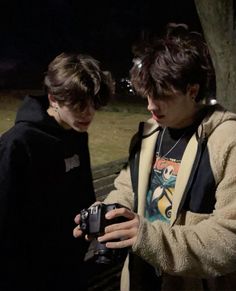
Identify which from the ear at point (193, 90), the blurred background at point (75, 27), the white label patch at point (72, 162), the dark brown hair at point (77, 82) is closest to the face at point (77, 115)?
the dark brown hair at point (77, 82)

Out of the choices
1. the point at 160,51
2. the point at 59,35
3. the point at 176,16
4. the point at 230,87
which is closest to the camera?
the point at 160,51

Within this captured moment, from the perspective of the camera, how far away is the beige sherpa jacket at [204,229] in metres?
1.66

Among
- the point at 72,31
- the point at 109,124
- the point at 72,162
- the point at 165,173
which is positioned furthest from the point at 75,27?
the point at 165,173

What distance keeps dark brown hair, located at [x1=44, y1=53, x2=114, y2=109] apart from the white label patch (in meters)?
0.32

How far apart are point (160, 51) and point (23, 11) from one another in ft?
55.1

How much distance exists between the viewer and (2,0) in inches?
648

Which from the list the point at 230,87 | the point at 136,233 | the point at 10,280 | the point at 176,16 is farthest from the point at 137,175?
the point at 176,16

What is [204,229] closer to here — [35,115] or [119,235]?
[119,235]

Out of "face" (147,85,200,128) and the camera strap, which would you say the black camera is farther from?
"face" (147,85,200,128)

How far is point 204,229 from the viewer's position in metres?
1.68

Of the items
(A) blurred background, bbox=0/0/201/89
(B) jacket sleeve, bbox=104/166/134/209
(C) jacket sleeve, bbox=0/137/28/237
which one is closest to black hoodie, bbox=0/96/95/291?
(C) jacket sleeve, bbox=0/137/28/237

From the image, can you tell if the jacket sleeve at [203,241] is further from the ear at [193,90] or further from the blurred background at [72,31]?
the blurred background at [72,31]

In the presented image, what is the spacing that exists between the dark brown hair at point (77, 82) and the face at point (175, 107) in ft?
1.62

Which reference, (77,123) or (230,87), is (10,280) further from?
(230,87)
